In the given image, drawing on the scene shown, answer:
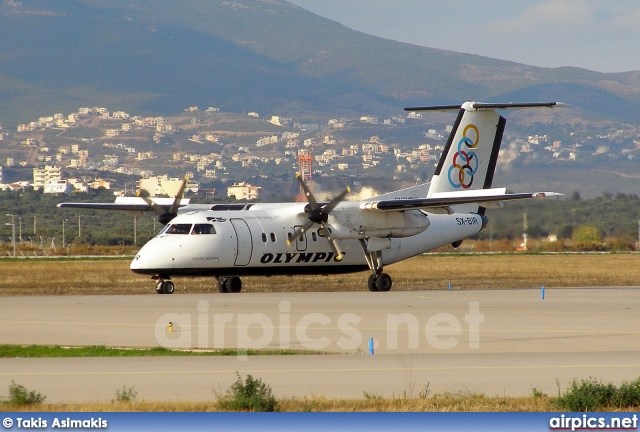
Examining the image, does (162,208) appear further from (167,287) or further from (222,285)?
(167,287)

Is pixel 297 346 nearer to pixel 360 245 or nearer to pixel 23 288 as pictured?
pixel 360 245

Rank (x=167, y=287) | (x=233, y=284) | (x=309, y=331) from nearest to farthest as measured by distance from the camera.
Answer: (x=309, y=331), (x=167, y=287), (x=233, y=284)

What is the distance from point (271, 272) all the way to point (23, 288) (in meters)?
9.34

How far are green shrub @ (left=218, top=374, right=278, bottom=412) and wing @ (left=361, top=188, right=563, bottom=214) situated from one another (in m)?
19.9

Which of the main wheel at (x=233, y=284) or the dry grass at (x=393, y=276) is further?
the dry grass at (x=393, y=276)

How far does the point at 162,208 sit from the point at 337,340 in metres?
17.8

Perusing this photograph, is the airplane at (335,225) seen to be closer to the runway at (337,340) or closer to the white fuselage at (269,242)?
the white fuselage at (269,242)

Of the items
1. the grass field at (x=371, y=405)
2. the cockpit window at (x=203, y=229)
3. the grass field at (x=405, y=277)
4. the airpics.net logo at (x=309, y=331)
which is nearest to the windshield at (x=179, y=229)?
the cockpit window at (x=203, y=229)

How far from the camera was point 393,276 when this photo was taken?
139 feet

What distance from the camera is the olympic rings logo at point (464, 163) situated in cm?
3544

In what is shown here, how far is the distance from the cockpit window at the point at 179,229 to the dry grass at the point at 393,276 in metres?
4.53

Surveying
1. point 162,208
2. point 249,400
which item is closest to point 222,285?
point 162,208

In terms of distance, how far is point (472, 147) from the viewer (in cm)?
3591

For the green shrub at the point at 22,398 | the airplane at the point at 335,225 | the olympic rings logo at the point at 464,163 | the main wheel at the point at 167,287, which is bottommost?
the main wheel at the point at 167,287
